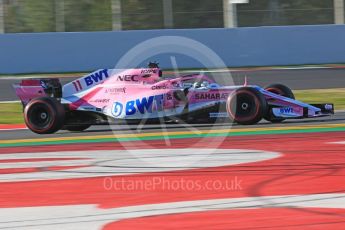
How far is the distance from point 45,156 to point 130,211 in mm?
3720

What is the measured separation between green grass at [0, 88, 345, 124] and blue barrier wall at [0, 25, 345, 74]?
20.6 ft

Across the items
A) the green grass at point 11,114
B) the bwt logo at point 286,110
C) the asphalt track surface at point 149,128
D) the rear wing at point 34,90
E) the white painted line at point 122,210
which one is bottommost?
the white painted line at point 122,210

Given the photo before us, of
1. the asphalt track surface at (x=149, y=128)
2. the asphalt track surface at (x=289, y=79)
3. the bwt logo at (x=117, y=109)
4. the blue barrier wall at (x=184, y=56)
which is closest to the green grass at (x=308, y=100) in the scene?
the asphalt track surface at (x=289, y=79)

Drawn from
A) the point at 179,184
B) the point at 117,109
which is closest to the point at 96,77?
the point at 117,109

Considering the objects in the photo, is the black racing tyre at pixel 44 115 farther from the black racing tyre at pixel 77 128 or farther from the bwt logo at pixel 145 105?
the bwt logo at pixel 145 105

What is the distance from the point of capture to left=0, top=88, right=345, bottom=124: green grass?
49.2 feet

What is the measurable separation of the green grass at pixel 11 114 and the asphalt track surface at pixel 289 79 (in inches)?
58.6

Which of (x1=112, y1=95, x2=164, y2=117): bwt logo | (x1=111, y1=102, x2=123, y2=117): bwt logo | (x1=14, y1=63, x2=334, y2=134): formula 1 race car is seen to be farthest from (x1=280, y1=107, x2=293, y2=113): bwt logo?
(x1=111, y1=102, x2=123, y2=117): bwt logo

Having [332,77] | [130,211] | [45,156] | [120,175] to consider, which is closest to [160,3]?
[332,77]

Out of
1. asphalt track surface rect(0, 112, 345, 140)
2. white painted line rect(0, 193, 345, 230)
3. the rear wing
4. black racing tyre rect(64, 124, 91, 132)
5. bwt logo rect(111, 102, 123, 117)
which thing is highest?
the rear wing

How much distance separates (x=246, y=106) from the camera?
11.6 meters

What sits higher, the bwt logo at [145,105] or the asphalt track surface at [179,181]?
the bwt logo at [145,105]

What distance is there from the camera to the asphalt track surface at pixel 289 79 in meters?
19.6

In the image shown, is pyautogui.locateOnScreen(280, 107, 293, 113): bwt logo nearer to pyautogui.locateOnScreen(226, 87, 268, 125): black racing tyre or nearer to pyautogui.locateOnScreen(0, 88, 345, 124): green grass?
pyautogui.locateOnScreen(226, 87, 268, 125): black racing tyre
